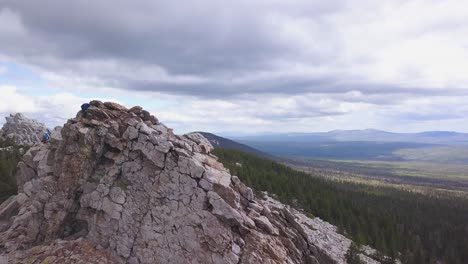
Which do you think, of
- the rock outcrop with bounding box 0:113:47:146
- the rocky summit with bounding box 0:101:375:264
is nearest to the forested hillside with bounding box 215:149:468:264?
the rocky summit with bounding box 0:101:375:264

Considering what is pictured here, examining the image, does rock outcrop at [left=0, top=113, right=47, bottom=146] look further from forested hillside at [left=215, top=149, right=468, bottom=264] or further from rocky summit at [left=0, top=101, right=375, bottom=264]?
rocky summit at [left=0, top=101, right=375, bottom=264]

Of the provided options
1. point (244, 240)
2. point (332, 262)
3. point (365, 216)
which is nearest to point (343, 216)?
point (365, 216)

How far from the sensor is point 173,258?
34688 millimetres

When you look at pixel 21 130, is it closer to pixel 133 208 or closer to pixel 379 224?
pixel 133 208

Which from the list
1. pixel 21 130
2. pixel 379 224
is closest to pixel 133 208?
pixel 379 224

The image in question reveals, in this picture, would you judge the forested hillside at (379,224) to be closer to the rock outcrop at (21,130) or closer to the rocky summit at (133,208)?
the rocky summit at (133,208)

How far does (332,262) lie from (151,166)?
24738mm

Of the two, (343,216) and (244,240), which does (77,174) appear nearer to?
(244,240)

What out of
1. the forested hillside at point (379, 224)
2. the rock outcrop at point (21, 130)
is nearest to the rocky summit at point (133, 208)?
the forested hillside at point (379, 224)

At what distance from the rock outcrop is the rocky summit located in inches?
Result: 3427

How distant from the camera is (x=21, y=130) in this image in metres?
127

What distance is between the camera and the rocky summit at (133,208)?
116 ft

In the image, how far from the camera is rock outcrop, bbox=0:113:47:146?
119 m

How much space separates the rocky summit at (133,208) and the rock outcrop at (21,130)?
8705 cm
